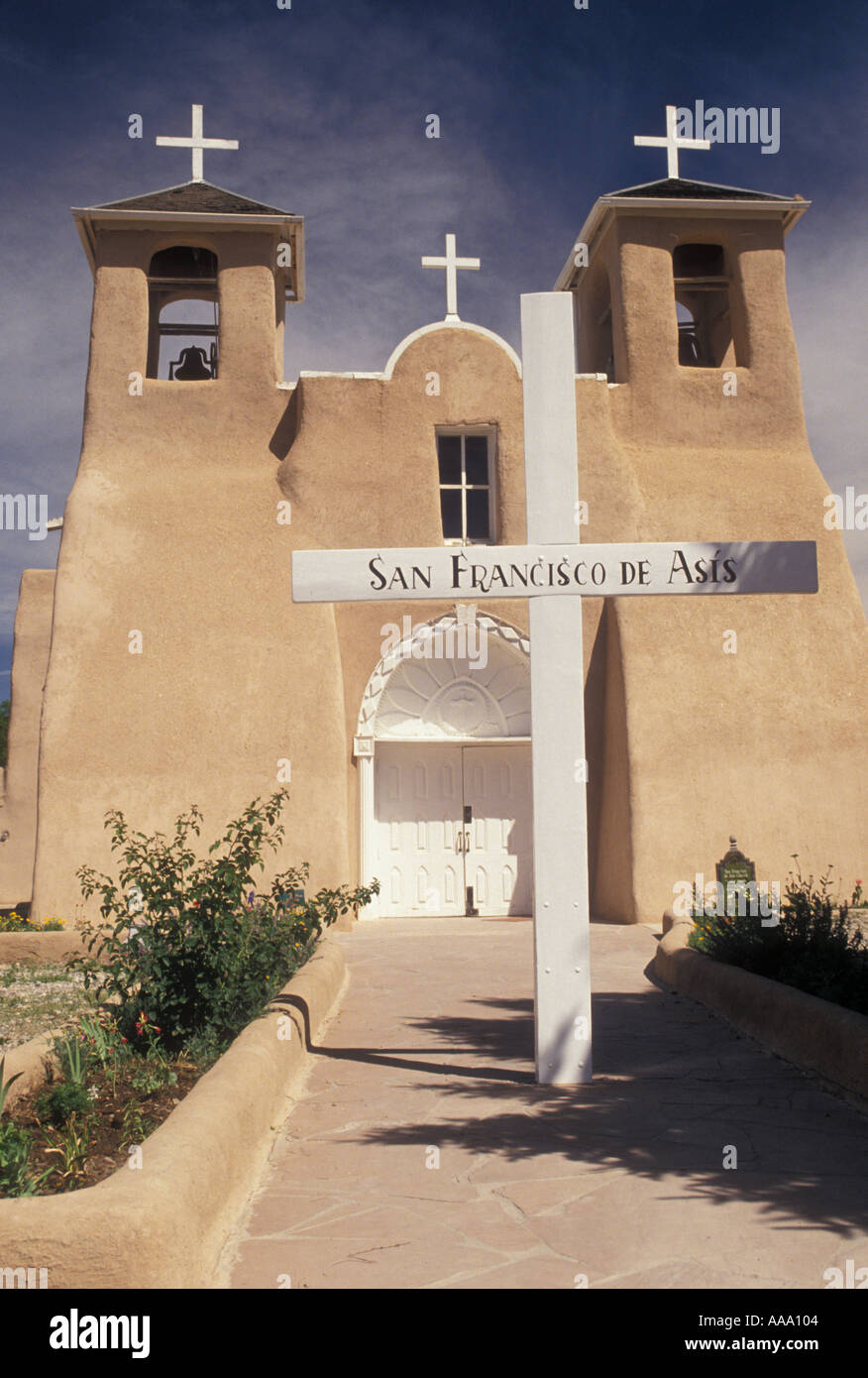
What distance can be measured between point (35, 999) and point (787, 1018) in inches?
237

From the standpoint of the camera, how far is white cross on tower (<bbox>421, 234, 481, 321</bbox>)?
14.5m

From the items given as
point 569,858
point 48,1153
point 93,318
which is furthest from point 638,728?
point 48,1153

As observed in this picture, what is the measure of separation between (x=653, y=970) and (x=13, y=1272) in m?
7.27

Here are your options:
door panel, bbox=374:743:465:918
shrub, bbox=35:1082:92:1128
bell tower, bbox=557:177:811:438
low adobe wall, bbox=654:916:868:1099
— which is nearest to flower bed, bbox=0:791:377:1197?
shrub, bbox=35:1082:92:1128

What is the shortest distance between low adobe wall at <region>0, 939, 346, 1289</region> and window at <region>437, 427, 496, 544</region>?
1080 centimetres

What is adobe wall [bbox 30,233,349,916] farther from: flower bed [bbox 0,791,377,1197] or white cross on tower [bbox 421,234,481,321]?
flower bed [bbox 0,791,377,1197]

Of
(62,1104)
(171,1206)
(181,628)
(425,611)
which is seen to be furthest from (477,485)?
(171,1206)

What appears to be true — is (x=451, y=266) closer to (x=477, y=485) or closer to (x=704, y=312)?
(x=477, y=485)

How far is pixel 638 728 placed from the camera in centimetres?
1346

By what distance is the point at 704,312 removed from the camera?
17.3 meters

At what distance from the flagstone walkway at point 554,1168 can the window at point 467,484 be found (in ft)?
29.3

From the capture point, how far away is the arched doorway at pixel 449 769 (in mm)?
14273

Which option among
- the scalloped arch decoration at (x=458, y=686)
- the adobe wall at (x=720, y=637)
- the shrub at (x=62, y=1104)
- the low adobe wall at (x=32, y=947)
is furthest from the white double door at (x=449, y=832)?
the shrub at (x=62, y=1104)
